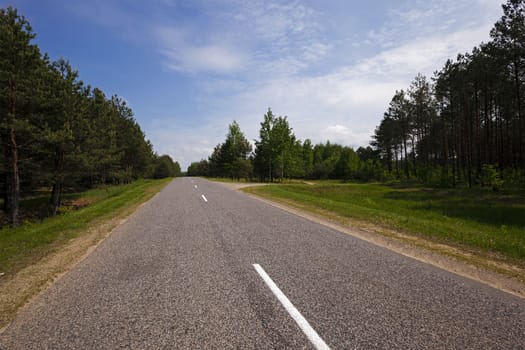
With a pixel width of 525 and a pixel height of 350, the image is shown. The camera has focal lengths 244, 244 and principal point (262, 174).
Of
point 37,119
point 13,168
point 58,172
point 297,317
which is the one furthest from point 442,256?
point 58,172

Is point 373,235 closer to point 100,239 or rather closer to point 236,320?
point 236,320

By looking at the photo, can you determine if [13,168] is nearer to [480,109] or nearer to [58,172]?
[58,172]

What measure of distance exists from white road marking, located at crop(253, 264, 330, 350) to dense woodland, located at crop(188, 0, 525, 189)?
3064 cm

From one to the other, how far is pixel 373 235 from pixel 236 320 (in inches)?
234

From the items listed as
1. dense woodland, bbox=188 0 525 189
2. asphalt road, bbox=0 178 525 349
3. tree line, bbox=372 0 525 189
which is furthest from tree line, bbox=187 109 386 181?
asphalt road, bbox=0 178 525 349

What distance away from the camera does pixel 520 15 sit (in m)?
21.8

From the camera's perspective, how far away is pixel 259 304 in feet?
11.0

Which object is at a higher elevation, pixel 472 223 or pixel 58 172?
pixel 58 172

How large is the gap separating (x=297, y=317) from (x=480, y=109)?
43.8 m

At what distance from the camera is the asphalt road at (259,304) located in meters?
2.65

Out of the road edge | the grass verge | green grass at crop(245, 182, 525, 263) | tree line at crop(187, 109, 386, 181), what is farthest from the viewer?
tree line at crop(187, 109, 386, 181)

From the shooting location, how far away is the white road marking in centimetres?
256

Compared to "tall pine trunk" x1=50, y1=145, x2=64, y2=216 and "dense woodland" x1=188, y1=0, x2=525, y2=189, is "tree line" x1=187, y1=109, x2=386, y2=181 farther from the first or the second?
"tall pine trunk" x1=50, y1=145, x2=64, y2=216

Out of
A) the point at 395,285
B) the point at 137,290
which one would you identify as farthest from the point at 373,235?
the point at 137,290
